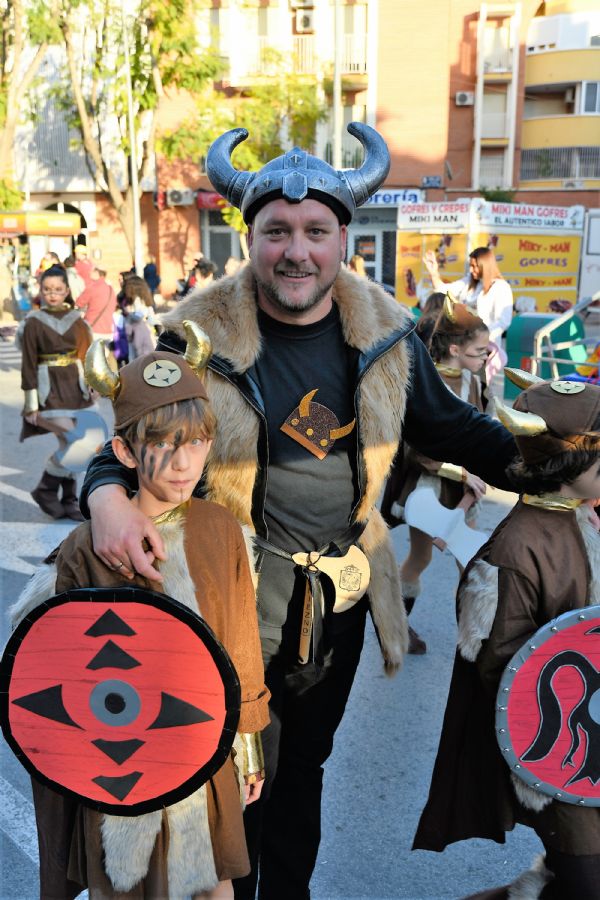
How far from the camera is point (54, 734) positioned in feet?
5.73

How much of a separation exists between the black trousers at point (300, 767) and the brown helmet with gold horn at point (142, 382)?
0.81m

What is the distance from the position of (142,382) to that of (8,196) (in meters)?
21.7

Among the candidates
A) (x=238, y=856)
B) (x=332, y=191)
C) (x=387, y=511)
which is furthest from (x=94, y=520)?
(x=387, y=511)

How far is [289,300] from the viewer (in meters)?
2.05

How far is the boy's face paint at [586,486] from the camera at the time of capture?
195cm

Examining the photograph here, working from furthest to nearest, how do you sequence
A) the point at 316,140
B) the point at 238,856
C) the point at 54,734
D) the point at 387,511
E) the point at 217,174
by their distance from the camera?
the point at 316,140 < the point at 387,511 < the point at 217,174 < the point at 238,856 < the point at 54,734

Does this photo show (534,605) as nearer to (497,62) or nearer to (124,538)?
(124,538)

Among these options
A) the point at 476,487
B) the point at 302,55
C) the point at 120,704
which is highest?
the point at 302,55

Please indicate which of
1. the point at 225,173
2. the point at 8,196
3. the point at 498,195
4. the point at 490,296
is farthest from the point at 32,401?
the point at 498,195

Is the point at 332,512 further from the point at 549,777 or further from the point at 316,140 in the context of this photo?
the point at 316,140

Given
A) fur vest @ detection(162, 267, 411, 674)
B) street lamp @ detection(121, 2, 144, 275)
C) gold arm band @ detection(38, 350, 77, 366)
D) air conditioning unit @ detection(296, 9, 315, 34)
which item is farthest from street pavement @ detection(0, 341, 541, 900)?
air conditioning unit @ detection(296, 9, 315, 34)

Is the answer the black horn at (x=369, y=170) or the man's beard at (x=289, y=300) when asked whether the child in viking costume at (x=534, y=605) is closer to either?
the man's beard at (x=289, y=300)

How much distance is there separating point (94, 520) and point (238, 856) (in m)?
0.80

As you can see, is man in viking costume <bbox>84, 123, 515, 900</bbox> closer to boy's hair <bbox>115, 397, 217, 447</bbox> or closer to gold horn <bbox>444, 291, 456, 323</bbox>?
boy's hair <bbox>115, 397, 217, 447</bbox>
